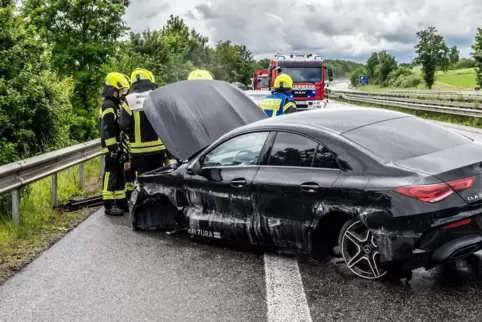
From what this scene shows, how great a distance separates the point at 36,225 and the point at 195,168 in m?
2.47

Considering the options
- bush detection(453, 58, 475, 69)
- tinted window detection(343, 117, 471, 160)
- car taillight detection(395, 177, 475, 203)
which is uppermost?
bush detection(453, 58, 475, 69)

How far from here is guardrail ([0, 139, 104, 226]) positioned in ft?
23.0

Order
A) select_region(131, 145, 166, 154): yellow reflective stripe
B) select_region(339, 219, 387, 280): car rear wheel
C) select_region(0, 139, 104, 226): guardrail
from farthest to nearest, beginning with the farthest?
1. select_region(131, 145, 166, 154): yellow reflective stripe
2. select_region(0, 139, 104, 226): guardrail
3. select_region(339, 219, 387, 280): car rear wheel

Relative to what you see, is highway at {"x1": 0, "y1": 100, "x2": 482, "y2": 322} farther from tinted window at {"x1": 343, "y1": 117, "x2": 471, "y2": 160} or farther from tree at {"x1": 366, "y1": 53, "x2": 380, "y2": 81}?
tree at {"x1": 366, "y1": 53, "x2": 380, "y2": 81}

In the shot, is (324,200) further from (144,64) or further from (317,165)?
(144,64)

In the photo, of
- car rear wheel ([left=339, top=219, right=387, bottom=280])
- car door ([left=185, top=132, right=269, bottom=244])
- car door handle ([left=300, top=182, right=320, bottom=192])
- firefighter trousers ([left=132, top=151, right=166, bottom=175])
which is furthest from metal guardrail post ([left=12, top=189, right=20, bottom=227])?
car rear wheel ([left=339, top=219, right=387, bottom=280])

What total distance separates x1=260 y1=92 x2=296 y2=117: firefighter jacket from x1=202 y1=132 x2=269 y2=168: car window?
10.1 ft

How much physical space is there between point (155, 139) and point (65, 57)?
15.8 metres

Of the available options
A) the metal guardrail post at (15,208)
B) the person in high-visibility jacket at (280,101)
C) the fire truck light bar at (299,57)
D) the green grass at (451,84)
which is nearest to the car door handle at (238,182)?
the metal guardrail post at (15,208)

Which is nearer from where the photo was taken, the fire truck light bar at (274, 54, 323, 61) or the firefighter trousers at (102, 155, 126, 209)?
the firefighter trousers at (102, 155, 126, 209)

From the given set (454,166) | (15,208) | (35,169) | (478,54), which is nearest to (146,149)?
(35,169)

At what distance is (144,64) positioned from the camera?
1122 inches

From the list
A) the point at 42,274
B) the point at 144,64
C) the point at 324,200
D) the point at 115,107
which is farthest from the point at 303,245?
the point at 144,64

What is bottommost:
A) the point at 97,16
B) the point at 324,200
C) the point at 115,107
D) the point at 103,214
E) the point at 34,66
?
the point at 103,214
